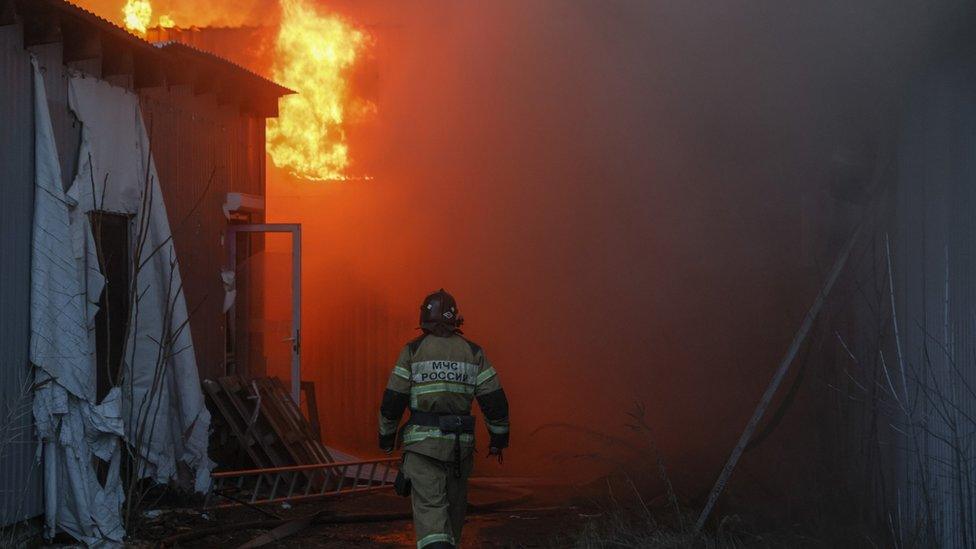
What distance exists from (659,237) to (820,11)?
3893mm

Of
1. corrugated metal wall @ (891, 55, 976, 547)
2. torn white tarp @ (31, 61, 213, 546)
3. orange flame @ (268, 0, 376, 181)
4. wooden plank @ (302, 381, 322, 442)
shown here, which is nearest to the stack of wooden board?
torn white tarp @ (31, 61, 213, 546)

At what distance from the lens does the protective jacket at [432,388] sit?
19.6 ft

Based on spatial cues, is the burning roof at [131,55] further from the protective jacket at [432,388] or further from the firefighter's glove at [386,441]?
the firefighter's glove at [386,441]

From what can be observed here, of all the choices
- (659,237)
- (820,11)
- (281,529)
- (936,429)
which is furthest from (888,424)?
(659,237)

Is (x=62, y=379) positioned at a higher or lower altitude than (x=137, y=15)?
lower

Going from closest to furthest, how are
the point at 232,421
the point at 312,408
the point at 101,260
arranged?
the point at 101,260 → the point at 232,421 → the point at 312,408

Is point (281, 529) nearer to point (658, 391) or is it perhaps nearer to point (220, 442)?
point (220, 442)

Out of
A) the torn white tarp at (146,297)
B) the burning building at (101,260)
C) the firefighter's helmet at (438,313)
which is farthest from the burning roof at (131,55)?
the firefighter's helmet at (438,313)

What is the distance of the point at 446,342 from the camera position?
6.08 meters

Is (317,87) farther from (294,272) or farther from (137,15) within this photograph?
(294,272)

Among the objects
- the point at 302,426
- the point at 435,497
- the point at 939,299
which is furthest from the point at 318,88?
the point at 939,299

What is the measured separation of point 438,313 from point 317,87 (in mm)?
7670

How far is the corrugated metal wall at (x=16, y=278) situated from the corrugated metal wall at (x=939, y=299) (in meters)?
5.46

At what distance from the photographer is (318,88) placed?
42.7ft
